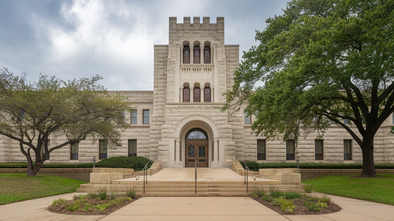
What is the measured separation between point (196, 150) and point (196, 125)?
2.53 meters

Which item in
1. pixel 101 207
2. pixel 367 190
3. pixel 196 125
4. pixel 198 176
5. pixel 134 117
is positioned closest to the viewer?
pixel 101 207

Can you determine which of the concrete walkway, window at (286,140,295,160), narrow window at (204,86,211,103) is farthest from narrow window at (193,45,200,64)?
the concrete walkway

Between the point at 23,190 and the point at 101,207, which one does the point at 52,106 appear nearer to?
the point at 23,190

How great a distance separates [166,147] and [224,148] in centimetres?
522

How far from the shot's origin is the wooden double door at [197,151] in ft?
92.1

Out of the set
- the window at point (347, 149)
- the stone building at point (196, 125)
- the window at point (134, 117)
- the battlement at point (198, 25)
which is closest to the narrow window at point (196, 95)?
the stone building at point (196, 125)

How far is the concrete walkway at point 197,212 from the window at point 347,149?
22097 millimetres

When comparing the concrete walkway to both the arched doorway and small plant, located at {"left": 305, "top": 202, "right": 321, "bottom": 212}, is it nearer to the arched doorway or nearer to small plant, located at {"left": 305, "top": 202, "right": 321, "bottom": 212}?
small plant, located at {"left": 305, "top": 202, "right": 321, "bottom": 212}

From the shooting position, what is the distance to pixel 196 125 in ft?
91.4

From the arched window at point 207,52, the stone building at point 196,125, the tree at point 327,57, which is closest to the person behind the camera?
the tree at point 327,57

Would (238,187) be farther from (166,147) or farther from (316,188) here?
(166,147)

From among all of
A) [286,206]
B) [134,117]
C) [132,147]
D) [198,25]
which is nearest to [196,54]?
[198,25]

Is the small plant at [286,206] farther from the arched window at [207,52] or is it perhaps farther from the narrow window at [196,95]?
the arched window at [207,52]

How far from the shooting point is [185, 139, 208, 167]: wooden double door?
92.1ft
